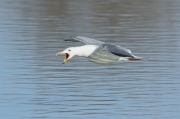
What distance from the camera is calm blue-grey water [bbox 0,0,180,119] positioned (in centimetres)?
1074

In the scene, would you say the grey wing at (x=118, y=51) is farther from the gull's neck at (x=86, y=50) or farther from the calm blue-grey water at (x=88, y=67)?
the calm blue-grey water at (x=88, y=67)

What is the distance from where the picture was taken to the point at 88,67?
13.3 meters

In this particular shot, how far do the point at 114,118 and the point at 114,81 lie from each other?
220 centimetres

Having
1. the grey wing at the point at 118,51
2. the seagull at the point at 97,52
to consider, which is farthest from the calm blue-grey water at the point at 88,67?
the grey wing at the point at 118,51

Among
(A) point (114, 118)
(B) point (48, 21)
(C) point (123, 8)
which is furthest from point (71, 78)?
(C) point (123, 8)

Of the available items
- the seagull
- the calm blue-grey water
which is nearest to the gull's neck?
the seagull

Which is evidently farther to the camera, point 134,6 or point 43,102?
point 134,6

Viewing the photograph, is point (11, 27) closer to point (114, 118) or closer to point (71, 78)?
point (71, 78)

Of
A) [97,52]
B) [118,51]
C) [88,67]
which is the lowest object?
[118,51]

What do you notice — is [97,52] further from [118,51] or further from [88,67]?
[88,67]

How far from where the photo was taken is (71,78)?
12406 mm

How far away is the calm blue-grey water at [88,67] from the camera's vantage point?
35.2ft

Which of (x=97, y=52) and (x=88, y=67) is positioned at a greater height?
(x=88, y=67)

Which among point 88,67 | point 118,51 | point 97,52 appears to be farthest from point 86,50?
point 88,67
